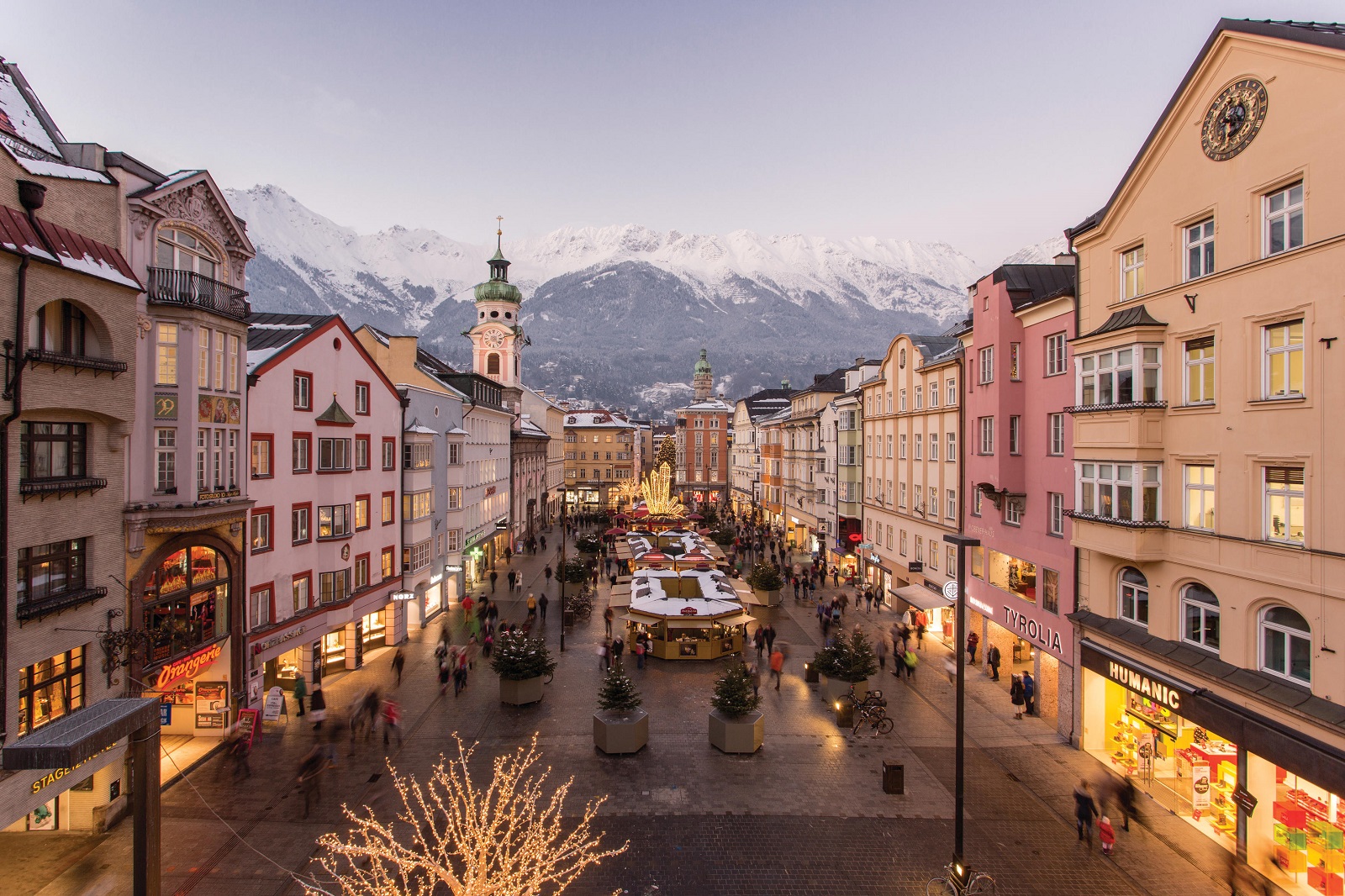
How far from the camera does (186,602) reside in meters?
A: 17.3

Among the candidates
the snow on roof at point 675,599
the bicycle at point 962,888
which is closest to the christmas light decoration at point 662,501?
the snow on roof at point 675,599

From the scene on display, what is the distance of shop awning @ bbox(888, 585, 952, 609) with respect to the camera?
2856 cm

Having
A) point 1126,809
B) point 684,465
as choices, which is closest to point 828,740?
point 1126,809

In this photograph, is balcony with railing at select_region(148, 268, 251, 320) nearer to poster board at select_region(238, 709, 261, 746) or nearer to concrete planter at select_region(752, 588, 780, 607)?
poster board at select_region(238, 709, 261, 746)

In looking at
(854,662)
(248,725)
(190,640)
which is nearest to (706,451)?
(854,662)

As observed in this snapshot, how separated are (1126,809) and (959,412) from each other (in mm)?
16155

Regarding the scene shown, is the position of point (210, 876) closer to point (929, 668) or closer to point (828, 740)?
point (828, 740)

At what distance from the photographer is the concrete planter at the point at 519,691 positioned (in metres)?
21.7

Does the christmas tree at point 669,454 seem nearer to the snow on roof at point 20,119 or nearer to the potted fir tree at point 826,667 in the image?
the potted fir tree at point 826,667

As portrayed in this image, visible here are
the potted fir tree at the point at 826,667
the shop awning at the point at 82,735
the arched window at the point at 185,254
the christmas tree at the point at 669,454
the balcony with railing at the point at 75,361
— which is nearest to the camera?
the shop awning at the point at 82,735

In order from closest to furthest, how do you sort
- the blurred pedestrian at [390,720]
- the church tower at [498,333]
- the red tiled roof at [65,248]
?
the red tiled roof at [65,248] < the blurred pedestrian at [390,720] < the church tower at [498,333]

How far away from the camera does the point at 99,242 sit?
47.2 ft

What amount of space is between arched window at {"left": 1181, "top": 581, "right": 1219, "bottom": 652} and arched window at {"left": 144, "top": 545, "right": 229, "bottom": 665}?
24072mm

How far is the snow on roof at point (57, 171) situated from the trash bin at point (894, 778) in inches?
871
